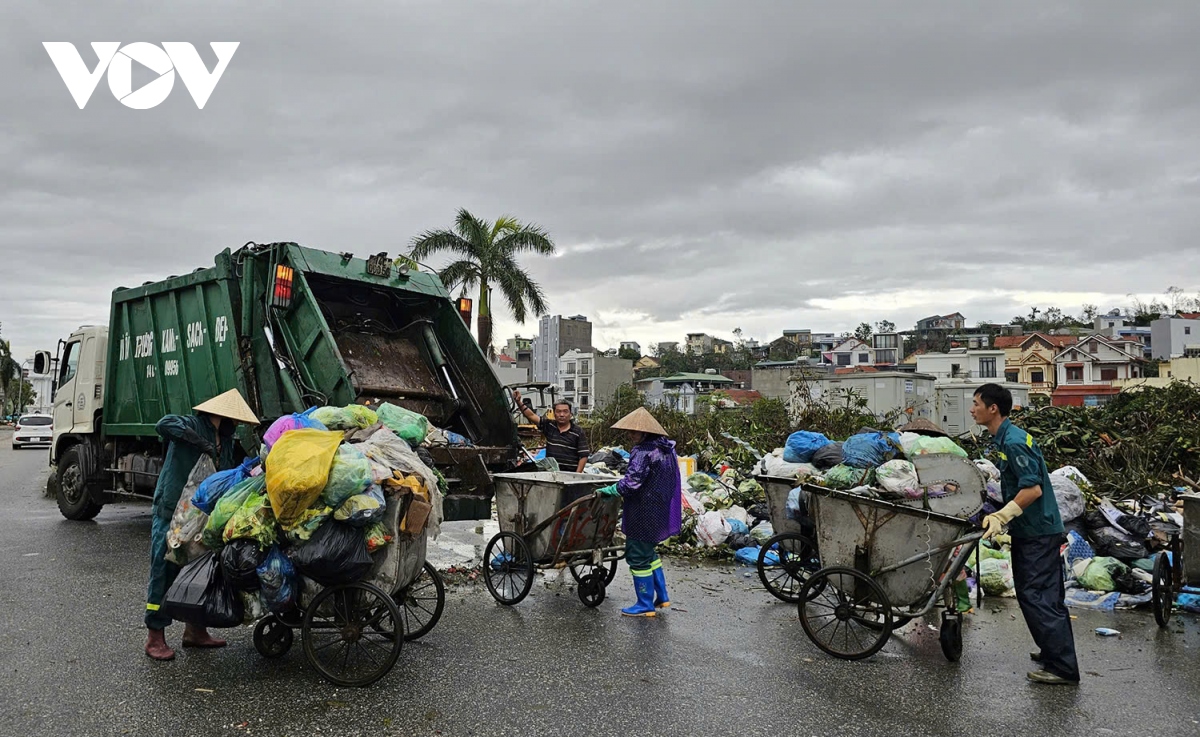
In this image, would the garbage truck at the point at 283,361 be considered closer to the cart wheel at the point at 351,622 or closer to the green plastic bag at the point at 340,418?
the green plastic bag at the point at 340,418

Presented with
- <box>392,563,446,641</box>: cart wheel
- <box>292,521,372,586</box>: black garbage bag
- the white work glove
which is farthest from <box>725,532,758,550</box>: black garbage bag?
<box>292,521,372,586</box>: black garbage bag

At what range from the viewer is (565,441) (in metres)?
7.30

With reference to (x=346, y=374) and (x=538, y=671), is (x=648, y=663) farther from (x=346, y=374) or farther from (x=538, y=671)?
(x=346, y=374)

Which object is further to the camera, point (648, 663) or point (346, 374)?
point (346, 374)

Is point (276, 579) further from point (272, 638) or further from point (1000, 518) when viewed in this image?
point (1000, 518)

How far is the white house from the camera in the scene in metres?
46.3

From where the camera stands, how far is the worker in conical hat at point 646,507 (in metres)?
5.57

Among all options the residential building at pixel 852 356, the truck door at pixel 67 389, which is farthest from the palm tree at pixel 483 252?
the residential building at pixel 852 356

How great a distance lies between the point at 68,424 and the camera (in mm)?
9820

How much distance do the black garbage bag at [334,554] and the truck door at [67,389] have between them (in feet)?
24.6

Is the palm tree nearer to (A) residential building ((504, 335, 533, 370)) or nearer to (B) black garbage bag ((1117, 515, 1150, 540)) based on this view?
(B) black garbage bag ((1117, 515, 1150, 540))

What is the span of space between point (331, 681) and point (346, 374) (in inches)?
122

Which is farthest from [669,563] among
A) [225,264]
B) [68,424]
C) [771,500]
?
[68,424]

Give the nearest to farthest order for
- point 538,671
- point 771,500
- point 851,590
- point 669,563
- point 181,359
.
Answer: point 538,671 < point 851,590 < point 771,500 < point 669,563 < point 181,359
